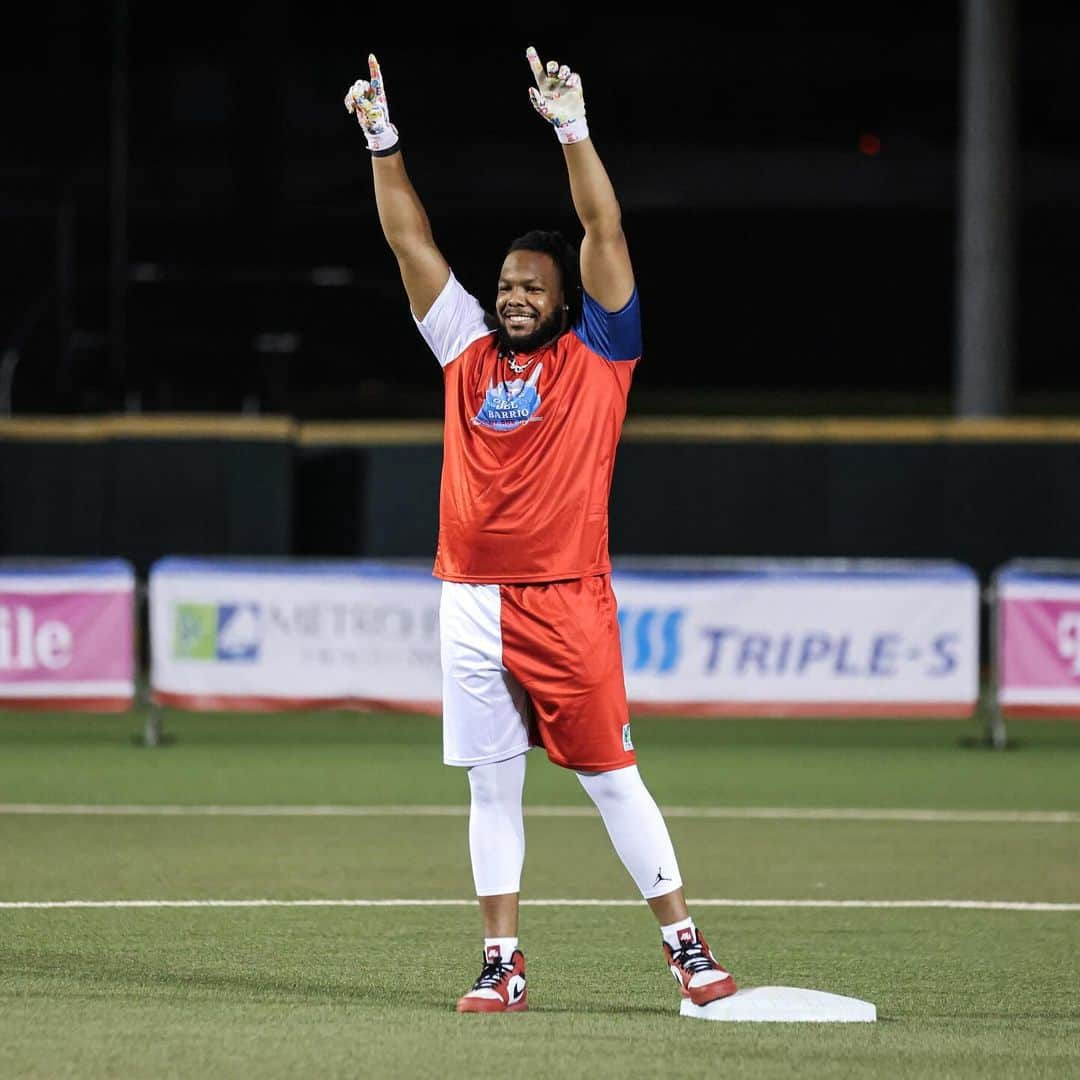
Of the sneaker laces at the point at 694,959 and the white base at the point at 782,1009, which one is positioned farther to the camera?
the sneaker laces at the point at 694,959

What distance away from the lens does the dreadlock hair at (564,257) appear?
555 centimetres

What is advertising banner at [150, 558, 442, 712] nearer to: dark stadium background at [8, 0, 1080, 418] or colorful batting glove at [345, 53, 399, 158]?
colorful batting glove at [345, 53, 399, 158]

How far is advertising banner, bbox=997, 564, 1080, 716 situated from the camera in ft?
41.9

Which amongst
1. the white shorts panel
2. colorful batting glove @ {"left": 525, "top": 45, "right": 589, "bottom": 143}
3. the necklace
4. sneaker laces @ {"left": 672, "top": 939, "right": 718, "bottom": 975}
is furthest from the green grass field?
colorful batting glove @ {"left": 525, "top": 45, "right": 589, "bottom": 143}

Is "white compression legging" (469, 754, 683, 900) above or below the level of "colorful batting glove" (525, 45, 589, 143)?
below

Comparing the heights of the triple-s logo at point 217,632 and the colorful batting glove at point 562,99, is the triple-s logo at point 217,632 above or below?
below

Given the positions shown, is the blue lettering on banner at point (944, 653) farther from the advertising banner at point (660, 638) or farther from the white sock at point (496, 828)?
the white sock at point (496, 828)

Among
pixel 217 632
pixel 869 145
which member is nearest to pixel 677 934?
pixel 217 632

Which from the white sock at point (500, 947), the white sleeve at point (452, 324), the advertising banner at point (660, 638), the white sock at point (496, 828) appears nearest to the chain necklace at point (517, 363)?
the white sleeve at point (452, 324)

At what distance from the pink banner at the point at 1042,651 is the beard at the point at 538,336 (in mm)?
7788

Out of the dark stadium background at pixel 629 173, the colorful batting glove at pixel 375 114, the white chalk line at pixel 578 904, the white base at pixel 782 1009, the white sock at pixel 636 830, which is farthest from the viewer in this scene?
the dark stadium background at pixel 629 173

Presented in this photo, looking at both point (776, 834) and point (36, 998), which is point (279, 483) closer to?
point (776, 834)

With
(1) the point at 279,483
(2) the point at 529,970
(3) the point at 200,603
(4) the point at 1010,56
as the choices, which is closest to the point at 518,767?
(2) the point at 529,970

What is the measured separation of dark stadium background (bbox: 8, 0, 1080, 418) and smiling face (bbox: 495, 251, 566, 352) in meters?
21.5
